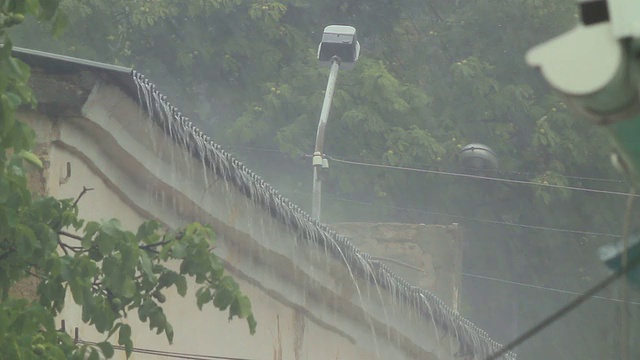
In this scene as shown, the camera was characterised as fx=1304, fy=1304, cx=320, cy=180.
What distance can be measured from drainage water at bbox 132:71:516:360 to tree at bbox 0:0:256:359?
149 centimetres

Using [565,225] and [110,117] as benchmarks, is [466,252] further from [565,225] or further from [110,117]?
[110,117]

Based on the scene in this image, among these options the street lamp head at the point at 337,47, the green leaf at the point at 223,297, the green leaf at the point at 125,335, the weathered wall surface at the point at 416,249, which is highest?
the street lamp head at the point at 337,47

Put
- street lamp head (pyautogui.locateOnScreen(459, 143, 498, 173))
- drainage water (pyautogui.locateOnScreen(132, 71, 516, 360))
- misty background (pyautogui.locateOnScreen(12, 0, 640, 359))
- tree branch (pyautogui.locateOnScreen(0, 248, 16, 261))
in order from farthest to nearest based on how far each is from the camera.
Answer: misty background (pyautogui.locateOnScreen(12, 0, 640, 359)) < street lamp head (pyautogui.locateOnScreen(459, 143, 498, 173)) < drainage water (pyautogui.locateOnScreen(132, 71, 516, 360)) < tree branch (pyautogui.locateOnScreen(0, 248, 16, 261))

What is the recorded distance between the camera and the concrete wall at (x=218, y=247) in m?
5.85

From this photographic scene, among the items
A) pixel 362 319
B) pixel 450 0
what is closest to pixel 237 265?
pixel 362 319

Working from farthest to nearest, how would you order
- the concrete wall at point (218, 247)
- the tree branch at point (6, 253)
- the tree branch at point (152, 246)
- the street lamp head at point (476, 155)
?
the street lamp head at point (476, 155)
the concrete wall at point (218, 247)
the tree branch at point (152, 246)
the tree branch at point (6, 253)

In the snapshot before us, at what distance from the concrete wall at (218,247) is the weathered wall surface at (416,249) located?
4.55 meters

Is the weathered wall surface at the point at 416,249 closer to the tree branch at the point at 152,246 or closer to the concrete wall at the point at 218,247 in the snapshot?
the concrete wall at the point at 218,247

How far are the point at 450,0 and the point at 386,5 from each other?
4.21ft

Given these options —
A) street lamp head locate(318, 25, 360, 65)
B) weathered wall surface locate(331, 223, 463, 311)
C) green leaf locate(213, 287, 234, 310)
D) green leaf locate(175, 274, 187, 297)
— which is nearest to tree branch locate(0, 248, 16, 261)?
green leaf locate(175, 274, 187, 297)

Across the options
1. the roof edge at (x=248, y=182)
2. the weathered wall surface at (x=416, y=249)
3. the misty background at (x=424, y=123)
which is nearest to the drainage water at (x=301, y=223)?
the roof edge at (x=248, y=182)

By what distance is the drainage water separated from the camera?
6.18 meters

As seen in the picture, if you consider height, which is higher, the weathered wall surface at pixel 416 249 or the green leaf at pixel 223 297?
the weathered wall surface at pixel 416 249

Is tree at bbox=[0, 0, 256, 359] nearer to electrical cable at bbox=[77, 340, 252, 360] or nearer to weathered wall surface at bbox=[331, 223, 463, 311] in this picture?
electrical cable at bbox=[77, 340, 252, 360]
